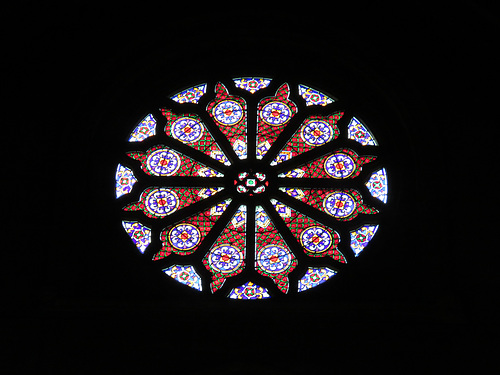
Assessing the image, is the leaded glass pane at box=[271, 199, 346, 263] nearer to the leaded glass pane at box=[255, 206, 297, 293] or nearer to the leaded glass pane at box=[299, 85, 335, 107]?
the leaded glass pane at box=[255, 206, 297, 293]

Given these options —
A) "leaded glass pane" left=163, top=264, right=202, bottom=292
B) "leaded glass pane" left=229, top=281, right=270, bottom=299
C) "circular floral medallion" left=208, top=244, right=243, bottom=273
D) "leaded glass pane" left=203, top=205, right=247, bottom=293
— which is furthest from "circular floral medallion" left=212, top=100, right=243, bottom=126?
"leaded glass pane" left=229, top=281, right=270, bottom=299

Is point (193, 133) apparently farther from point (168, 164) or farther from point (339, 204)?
point (339, 204)

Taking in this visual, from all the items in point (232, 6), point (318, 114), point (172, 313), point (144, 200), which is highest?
point (232, 6)

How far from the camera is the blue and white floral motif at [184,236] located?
22.0 feet

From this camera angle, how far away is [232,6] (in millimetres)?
7434

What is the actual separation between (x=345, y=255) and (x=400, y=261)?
455 millimetres

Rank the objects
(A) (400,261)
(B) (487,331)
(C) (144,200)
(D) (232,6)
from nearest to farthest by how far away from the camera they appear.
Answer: (B) (487,331) → (A) (400,261) → (C) (144,200) → (D) (232,6)

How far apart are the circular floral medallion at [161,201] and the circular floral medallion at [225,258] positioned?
553 mm

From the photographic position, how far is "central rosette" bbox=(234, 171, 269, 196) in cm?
694

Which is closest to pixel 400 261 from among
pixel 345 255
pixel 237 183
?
pixel 345 255

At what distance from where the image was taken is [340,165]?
23.3 feet

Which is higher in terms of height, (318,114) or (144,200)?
(318,114)

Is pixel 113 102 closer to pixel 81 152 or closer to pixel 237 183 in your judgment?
pixel 81 152

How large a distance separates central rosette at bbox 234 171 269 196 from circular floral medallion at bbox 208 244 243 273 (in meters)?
0.55
